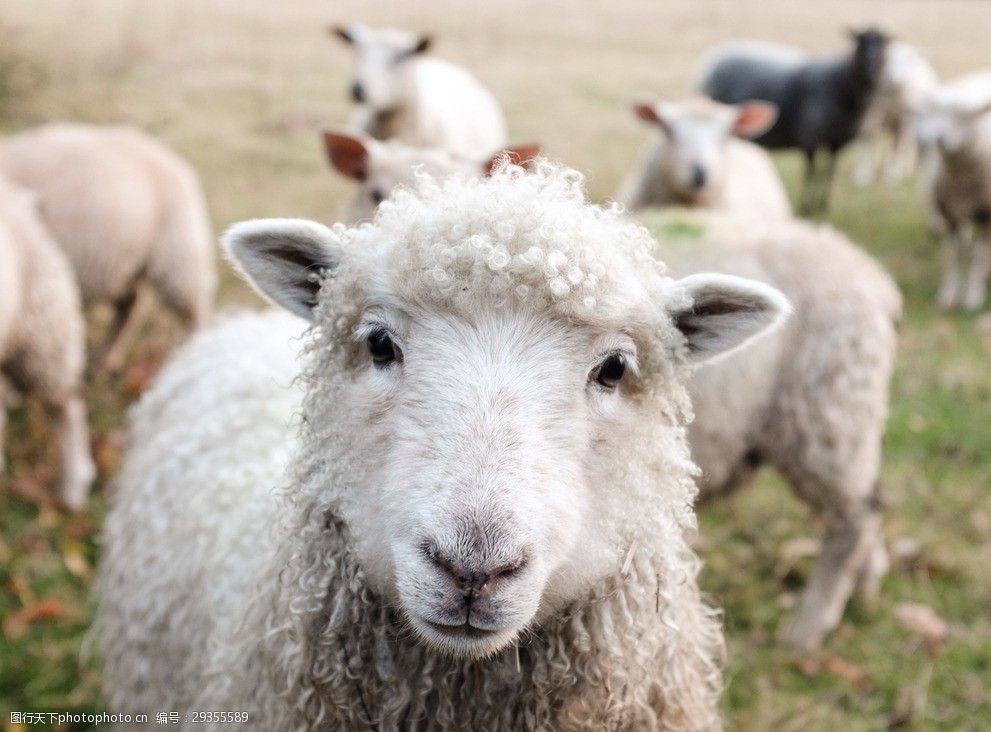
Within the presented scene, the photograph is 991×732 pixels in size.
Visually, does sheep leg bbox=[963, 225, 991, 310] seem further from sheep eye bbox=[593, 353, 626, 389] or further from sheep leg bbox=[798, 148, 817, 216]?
sheep eye bbox=[593, 353, 626, 389]

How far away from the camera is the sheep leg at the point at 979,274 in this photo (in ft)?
25.5

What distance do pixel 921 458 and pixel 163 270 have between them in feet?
16.2

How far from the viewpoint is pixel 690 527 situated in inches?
79.0

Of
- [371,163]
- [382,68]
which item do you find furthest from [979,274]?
[371,163]

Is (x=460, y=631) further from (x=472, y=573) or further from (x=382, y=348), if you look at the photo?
(x=382, y=348)

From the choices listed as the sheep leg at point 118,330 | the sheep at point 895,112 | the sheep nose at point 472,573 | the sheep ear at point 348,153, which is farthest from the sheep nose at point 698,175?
the sheep nose at point 472,573

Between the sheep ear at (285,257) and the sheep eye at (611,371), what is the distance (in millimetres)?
642

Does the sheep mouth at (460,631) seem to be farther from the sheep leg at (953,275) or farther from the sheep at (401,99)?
the sheep leg at (953,275)

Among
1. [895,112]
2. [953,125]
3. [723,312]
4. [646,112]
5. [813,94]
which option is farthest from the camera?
[895,112]

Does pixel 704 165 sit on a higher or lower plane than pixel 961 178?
higher

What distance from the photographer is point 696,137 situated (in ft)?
19.9

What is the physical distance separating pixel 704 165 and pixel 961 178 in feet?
11.4

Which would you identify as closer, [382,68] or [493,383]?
[493,383]

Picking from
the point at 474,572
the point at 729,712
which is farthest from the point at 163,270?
the point at 474,572
